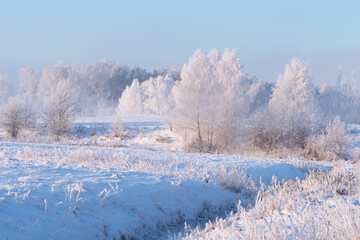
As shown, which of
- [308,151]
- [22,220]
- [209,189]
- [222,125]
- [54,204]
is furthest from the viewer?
[222,125]

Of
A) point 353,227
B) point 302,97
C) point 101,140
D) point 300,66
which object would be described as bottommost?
point 101,140

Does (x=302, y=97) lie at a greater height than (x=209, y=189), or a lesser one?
greater

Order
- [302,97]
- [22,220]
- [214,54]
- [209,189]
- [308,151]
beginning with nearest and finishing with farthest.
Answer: [22,220] < [209,189] < [308,151] < [302,97] < [214,54]

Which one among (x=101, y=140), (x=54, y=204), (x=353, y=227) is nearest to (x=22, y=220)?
(x=54, y=204)

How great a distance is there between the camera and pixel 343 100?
5134 cm

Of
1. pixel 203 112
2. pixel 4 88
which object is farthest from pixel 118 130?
pixel 4 88

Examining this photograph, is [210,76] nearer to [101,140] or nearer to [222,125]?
[222,125]

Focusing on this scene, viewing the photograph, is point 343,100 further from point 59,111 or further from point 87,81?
point 87,81

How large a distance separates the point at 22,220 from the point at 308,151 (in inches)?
771

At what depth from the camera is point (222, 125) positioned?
1056 inches

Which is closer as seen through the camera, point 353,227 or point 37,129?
point 353,227

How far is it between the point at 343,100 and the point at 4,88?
7368 cm

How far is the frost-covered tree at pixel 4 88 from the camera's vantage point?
79.4 m

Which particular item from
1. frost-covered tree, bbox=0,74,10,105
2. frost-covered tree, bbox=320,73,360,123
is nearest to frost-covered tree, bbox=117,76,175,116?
frost-covered tree, bbox=320,73,360,123
